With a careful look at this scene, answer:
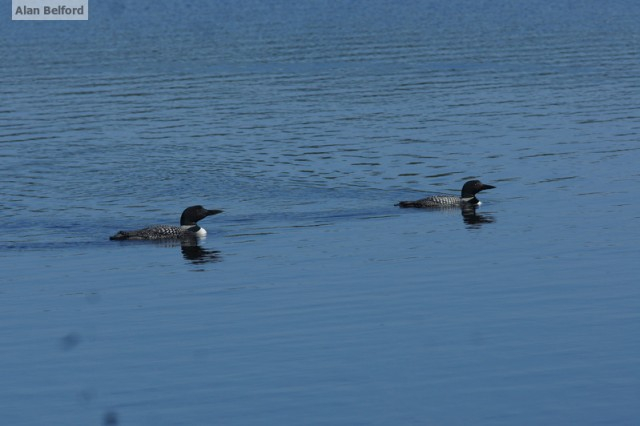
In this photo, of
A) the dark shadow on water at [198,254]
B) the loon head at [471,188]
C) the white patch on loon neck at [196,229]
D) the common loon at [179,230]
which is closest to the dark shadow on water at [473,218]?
the loon head at [471,188]

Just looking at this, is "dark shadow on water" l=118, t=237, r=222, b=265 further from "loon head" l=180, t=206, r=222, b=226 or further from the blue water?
"loon head" l=180, t=206, r=222, b=226

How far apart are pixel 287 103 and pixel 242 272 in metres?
31.8

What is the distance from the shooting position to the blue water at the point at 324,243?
23.6 metres

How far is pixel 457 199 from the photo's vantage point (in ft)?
136

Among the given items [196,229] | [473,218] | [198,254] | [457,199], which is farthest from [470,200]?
[198,254]

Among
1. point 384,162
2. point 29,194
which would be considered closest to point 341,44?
point 384,162

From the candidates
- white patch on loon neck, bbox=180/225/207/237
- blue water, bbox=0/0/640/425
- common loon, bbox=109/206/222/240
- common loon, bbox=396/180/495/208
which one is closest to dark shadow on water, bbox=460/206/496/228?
blue water, bbox=0/0/640/425

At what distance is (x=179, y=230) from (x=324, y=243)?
4218 mm

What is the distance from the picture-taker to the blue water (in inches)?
931

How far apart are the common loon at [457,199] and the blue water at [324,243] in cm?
36

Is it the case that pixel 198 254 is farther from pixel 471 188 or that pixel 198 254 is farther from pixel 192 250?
pixel 471 188

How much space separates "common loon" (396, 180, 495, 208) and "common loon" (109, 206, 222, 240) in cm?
585

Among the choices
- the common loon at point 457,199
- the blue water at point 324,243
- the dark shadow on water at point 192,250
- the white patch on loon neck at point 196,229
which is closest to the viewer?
the blue water at point 324,243

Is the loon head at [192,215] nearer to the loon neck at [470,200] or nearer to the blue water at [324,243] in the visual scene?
the blue water at [324,243]
